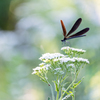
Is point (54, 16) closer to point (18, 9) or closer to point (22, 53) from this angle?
point (18, 9)

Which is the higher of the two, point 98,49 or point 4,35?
Result: point 4,35

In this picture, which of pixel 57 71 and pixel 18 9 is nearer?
pixel 57 71

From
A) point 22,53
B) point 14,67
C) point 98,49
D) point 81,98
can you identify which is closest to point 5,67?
point 14,67

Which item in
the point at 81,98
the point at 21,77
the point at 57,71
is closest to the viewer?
the point at 57,71

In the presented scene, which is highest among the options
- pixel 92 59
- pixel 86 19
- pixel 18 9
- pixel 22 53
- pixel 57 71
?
pixel 18 9

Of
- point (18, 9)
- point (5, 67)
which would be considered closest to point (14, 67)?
point (5, 67)

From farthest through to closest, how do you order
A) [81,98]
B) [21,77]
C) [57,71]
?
[21,77]
[81,98]
[57,71]

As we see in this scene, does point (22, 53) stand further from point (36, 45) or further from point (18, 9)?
point (18, 9)
